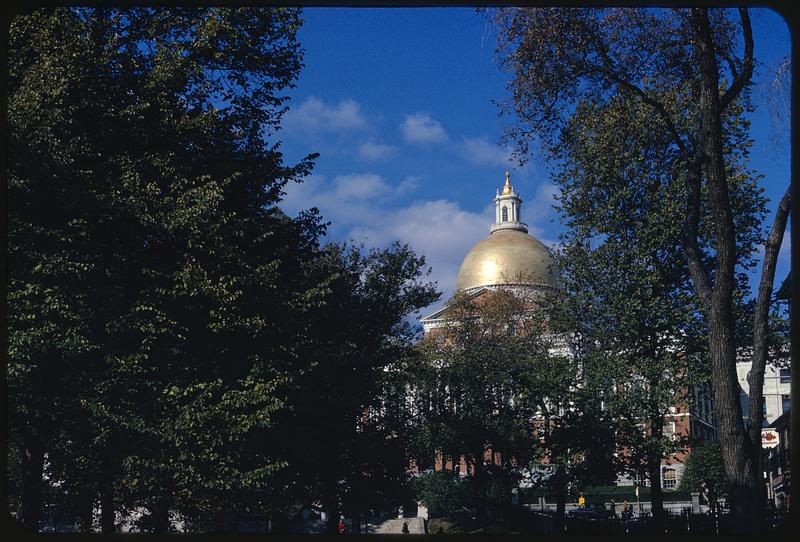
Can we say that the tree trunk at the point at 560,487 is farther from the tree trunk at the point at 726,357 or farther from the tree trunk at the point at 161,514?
the tree trunk at the point at 726,357

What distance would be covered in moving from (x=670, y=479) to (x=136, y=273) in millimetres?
61756

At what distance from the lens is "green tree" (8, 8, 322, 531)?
15609 millimetres

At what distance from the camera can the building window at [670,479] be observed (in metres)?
70.2

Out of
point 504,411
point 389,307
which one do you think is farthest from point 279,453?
point 504,411

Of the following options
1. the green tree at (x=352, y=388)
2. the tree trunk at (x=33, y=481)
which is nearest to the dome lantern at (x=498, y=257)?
the green tree at (x=352, y=388)

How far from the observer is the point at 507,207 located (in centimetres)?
10269

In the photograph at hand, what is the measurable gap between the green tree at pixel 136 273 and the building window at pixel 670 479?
58.4 m

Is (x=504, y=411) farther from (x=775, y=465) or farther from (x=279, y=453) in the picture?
(x=279, y=453)

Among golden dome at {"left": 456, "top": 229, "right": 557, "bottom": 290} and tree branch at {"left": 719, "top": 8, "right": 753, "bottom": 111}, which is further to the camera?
golden dome at {"left": 456, "top": 229, "right": 557, "bottom": 290}

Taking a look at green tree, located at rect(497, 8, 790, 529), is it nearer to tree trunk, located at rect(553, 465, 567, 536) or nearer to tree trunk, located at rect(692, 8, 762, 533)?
tree trunk, located at rect(692, 8, 762, 533)

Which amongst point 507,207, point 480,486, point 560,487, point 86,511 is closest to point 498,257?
point 507,207

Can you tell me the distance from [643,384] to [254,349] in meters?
13.3

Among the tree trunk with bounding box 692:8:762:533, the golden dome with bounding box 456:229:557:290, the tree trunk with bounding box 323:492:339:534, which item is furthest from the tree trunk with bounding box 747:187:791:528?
the golden dome with bounding box 456:229:557:290

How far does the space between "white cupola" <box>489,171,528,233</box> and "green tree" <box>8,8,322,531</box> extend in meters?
84.6
